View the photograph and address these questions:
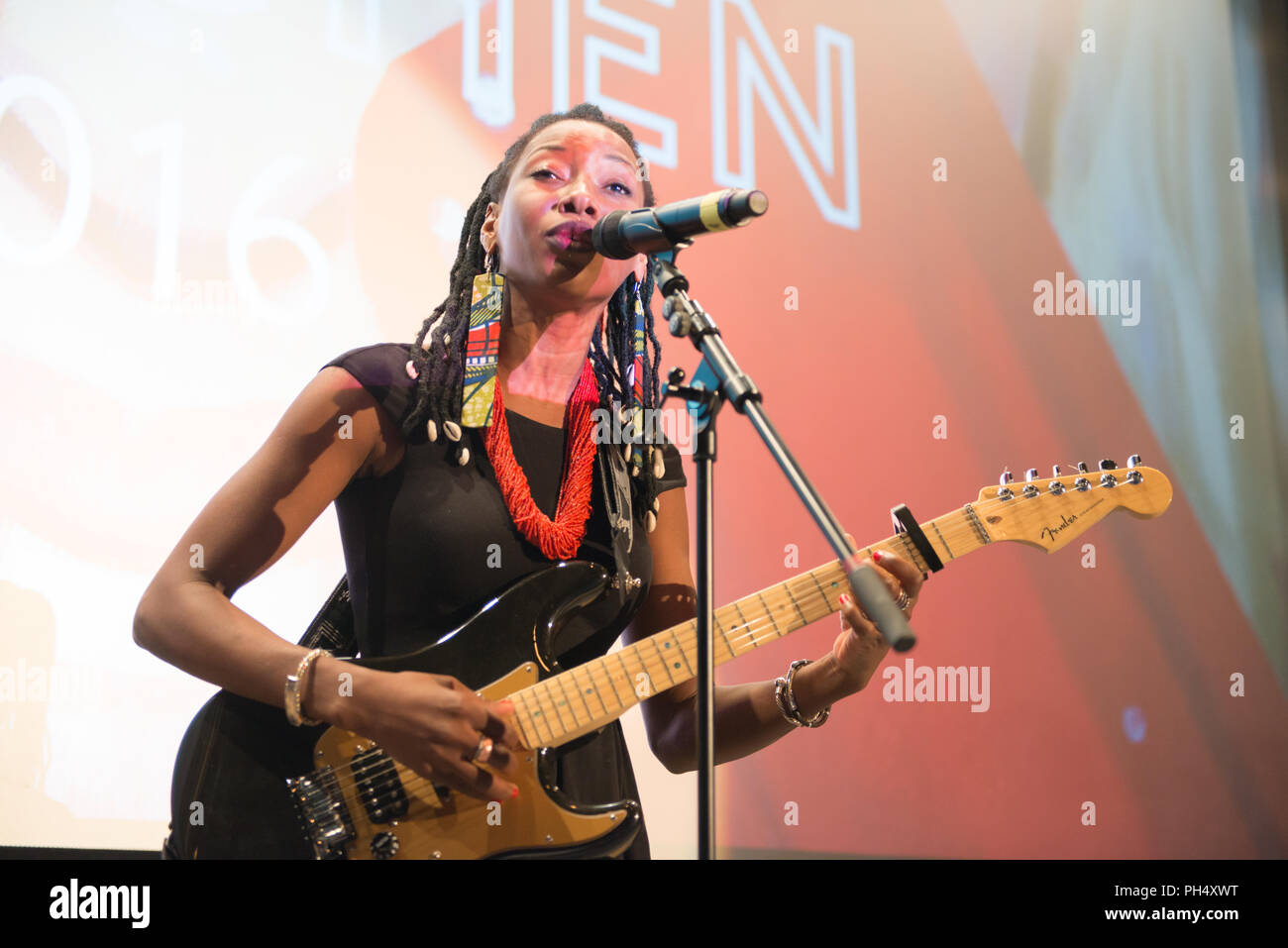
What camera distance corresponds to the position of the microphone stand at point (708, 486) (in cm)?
121

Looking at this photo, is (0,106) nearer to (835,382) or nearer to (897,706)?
(835,382)

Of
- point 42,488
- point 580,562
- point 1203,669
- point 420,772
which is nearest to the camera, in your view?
point 420,772

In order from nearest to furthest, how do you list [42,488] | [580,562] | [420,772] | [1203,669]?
[420,772]
[580,562]
[42,488]
[1203,669]

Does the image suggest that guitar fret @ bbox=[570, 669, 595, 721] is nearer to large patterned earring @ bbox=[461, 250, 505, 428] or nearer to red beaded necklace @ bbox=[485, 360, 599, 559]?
red beaded necklace @ bbox=[485, 360, 599, 559]

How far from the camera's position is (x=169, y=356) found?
253 cm

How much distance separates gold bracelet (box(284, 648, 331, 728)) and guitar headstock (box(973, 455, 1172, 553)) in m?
1.26

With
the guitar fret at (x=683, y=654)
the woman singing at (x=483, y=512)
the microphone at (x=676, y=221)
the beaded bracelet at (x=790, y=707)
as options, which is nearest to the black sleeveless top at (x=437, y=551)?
the woman singing at (x=483, y=512)

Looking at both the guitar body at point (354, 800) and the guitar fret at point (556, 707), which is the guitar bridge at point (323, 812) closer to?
the guitar body at point (354, 800)

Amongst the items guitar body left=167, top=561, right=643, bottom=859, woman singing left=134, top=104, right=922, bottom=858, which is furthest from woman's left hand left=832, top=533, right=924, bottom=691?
guitar body left=167, top=561, right=643, bottom=859

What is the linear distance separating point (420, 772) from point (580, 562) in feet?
1.47

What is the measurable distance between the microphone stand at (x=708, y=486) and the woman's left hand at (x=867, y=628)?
1.45 ft

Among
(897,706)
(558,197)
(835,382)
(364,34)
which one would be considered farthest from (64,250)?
(897,706)

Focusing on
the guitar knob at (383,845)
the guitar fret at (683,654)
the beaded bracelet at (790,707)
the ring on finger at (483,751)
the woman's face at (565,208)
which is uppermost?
the woman's face at (565,208)

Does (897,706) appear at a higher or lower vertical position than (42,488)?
lower
